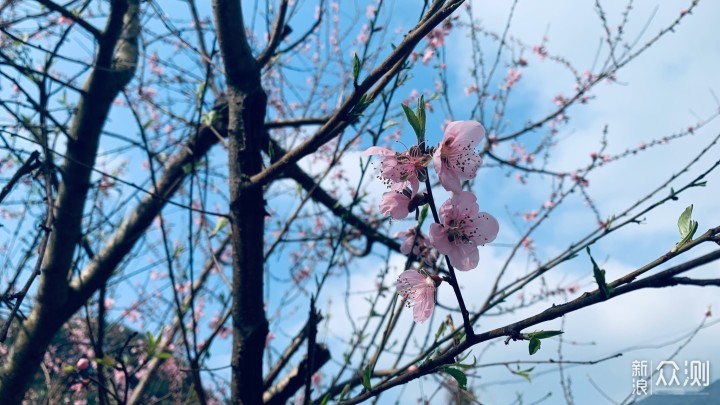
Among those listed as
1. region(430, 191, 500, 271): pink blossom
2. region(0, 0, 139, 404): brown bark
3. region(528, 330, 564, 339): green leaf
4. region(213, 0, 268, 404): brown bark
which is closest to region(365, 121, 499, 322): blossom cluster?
region(430, 191, 500, 271): pink blossom

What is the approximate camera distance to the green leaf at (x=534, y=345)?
0.88 m

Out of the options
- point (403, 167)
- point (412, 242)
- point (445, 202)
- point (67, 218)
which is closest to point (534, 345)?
point (445, 202)

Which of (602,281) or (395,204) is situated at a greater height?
(395,204)

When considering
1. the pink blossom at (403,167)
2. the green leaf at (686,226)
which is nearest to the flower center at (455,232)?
the pink blossom at (403,167)

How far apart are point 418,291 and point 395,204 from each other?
8.7 inches

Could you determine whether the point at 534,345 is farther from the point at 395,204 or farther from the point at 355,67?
the point at 355,67

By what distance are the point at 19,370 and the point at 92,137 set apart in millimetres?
1303

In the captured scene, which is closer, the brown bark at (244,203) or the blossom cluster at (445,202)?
the blossom cluster at (445,202)

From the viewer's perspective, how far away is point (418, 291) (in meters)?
1.15

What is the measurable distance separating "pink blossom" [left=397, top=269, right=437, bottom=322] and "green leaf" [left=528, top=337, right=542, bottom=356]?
25cm

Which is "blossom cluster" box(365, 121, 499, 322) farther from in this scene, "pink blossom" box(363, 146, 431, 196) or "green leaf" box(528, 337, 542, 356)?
"green leaf" box(528, 337, 542, 356)

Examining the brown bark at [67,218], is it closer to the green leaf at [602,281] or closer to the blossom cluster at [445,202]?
the blossom cluster at [445,202]

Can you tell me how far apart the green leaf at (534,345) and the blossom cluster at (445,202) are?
0.20 metres

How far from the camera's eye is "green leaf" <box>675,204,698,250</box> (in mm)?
855
